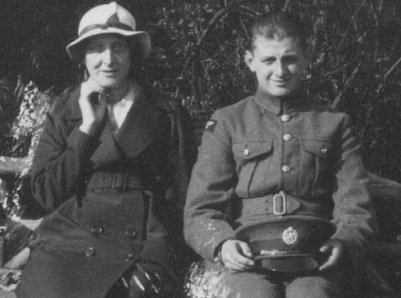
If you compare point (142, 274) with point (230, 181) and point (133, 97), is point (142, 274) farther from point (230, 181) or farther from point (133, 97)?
point (133, 97)

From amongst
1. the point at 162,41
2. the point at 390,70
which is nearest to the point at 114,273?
the point at 162,41

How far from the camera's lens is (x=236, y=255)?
385 centimetres

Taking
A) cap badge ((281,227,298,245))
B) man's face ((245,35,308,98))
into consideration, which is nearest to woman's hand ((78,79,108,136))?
man's face ((245,35,308,98))

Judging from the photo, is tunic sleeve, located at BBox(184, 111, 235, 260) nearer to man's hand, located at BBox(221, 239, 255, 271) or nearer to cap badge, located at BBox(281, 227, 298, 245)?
man's hand, located at BBox(221, 239, 255, 271)

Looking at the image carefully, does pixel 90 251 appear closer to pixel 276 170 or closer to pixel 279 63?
pixel 276 170

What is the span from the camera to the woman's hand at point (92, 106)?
434cm

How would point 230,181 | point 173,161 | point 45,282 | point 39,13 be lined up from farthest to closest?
1. point 39,13
2. point 173,161
3. point 230,181
4. point 45,282

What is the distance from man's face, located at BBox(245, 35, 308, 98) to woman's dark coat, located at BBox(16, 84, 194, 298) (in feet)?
1.80

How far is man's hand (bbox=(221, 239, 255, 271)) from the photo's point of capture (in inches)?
151

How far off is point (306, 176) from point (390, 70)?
87.1 inches

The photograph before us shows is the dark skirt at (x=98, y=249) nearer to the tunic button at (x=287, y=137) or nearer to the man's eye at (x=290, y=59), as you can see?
the tunic button at (x=287, y=137)

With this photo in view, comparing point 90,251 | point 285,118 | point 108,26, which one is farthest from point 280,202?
point 108,26

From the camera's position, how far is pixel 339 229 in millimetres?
4055

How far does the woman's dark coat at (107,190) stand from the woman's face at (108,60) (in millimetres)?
172
